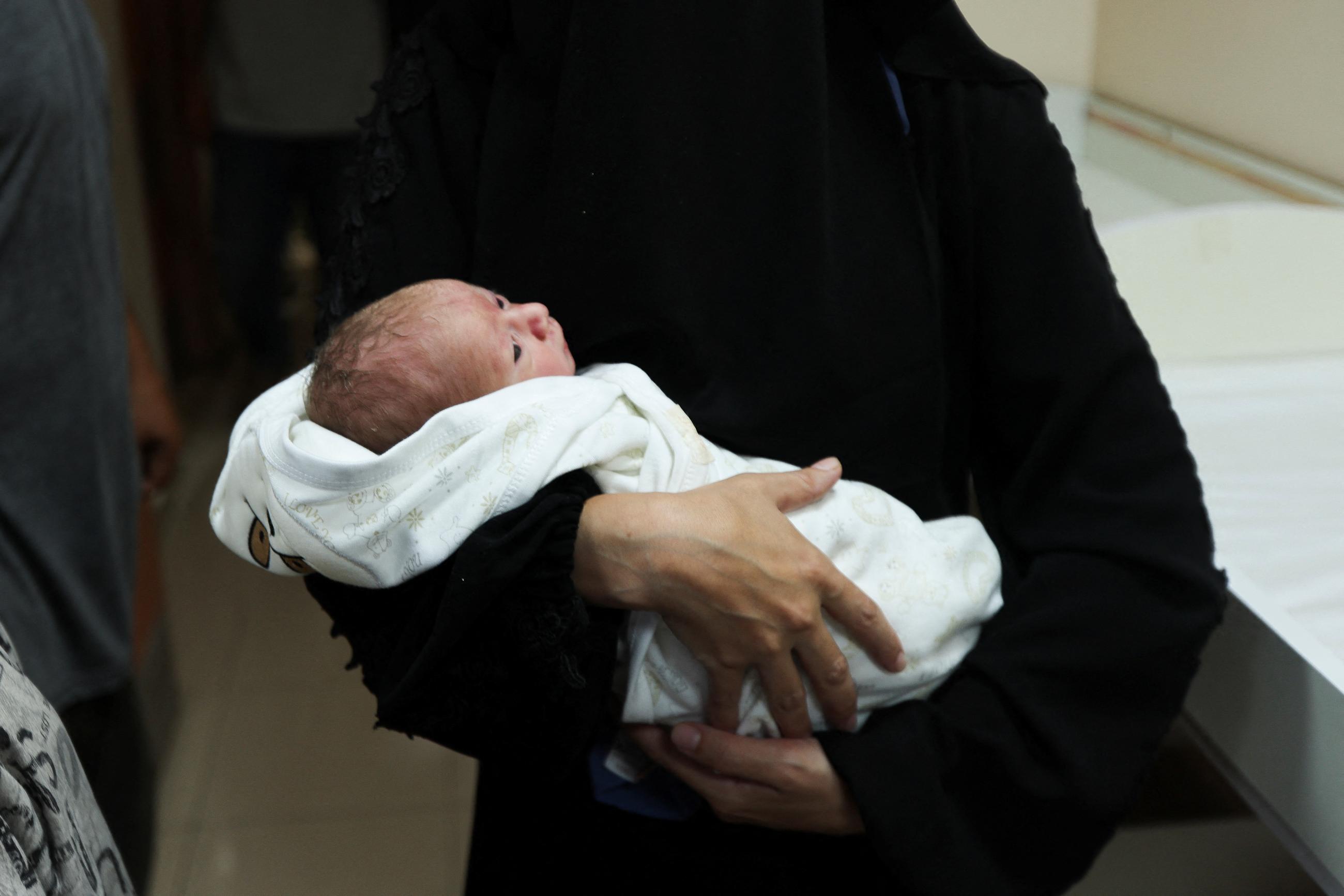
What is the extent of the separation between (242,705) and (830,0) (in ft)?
6.41

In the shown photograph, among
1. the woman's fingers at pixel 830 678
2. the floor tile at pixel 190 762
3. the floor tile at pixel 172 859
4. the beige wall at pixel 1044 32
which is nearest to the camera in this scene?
the woman's fingers at pixel 830 678

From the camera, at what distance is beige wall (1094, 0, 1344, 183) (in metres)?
1.31

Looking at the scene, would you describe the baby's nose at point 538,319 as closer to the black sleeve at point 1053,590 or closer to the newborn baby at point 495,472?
the newborn baby at point 495,472

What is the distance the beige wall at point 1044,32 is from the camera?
117cm

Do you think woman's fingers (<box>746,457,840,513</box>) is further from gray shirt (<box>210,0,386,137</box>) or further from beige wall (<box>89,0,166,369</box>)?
beige wall (<box>89,0,166,369</box>)

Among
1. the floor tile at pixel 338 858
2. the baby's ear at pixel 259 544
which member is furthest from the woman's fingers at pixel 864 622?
the floor tile at pixel 338 858

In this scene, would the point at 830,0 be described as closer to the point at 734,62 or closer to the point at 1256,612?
the point at 734,62

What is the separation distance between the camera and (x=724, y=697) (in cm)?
77

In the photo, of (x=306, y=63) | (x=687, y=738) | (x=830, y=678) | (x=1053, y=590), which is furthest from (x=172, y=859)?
(x=306, y=63)

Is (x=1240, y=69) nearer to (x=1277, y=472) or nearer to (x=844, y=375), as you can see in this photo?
(x=1277, y=472)

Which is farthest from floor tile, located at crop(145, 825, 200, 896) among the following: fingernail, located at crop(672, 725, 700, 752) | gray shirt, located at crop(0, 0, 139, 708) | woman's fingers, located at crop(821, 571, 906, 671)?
woman's fingers, located at crop(821, 571, 906, 671)

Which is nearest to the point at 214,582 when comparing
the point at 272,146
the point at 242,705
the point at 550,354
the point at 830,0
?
the point at 242,705

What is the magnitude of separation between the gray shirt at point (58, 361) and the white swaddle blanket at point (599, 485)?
540mm

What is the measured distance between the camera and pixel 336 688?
2.30 m
